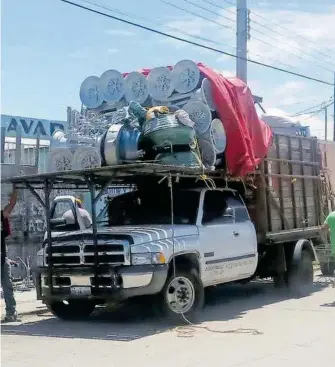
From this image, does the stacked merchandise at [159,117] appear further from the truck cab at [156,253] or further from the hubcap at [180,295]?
the hubcap at [180,295]

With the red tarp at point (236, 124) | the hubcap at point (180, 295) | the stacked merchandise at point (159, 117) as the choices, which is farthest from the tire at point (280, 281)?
the hubcap at point (180, 295)

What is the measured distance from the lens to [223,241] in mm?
10570

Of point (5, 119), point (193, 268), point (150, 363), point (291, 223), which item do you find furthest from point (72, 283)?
point (5, 119)

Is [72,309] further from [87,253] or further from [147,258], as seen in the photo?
[147,258]

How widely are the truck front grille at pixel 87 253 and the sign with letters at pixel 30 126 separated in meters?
6.12

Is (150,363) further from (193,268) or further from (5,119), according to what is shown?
(5,119)

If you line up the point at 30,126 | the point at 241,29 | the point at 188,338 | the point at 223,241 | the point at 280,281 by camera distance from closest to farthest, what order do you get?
the point at 188,338 < the point at 223,241 < the point at 280,281 < the point at 30,126 < the point at 241,29

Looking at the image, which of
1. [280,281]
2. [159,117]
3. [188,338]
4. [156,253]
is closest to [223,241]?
[156,253]

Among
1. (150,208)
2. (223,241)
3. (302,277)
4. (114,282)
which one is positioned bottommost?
(302,277)

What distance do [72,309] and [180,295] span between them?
179cm

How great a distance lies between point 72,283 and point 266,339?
2.87 m

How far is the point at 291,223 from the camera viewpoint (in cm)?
1297

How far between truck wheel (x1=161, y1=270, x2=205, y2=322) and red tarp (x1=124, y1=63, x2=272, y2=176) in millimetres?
Result: 2192

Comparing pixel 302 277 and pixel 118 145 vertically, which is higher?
pixel 118 145
